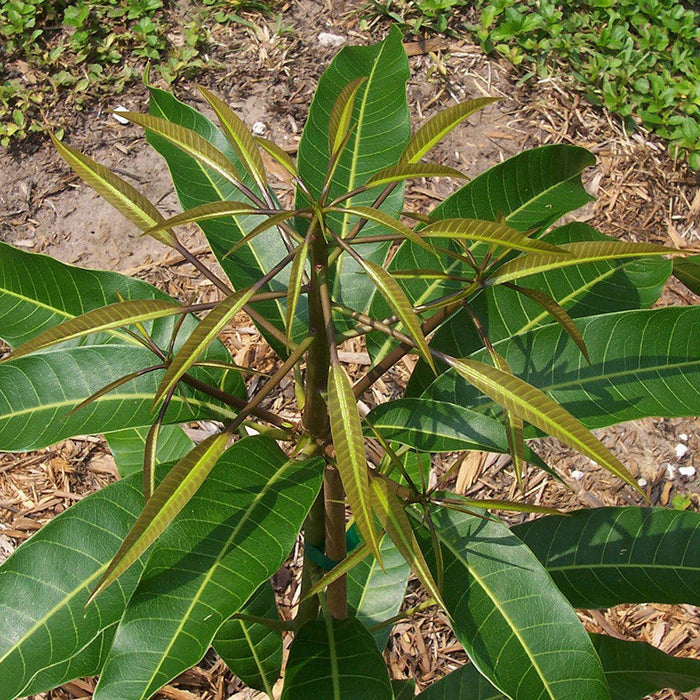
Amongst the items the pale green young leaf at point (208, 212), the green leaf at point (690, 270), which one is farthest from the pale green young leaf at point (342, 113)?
the green leaf at point (690, 270)

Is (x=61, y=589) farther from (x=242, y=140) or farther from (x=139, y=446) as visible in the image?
(x=139, y=446)

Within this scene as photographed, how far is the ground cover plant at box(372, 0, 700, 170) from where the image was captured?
2961 mm

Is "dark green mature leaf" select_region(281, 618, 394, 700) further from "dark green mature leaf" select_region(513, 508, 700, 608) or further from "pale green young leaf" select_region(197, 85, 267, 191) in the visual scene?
"pale green young leaf" select_region(197, 85, 267, 191)

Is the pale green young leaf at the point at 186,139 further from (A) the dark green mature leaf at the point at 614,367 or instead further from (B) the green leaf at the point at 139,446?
(B) the green leaf at the point at 139,446

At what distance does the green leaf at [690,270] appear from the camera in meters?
1.02

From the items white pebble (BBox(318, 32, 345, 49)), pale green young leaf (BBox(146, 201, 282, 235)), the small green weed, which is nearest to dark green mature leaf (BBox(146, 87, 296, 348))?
pale green young leaf (BBox(146, 201, 282, 235))

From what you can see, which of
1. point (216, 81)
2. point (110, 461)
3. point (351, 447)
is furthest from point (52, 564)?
point (216, 81)

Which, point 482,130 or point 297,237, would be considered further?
point 482,130

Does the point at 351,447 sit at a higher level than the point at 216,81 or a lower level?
lower

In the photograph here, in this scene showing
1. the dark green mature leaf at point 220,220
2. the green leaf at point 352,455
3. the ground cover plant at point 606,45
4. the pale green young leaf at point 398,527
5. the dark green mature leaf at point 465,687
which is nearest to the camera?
the green leaf at point 352,455

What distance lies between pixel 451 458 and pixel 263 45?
1689 millimetres

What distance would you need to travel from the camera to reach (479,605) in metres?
0.97

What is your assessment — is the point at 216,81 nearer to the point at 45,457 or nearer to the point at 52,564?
the point at 45,457

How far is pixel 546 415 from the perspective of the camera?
2.42 ft
